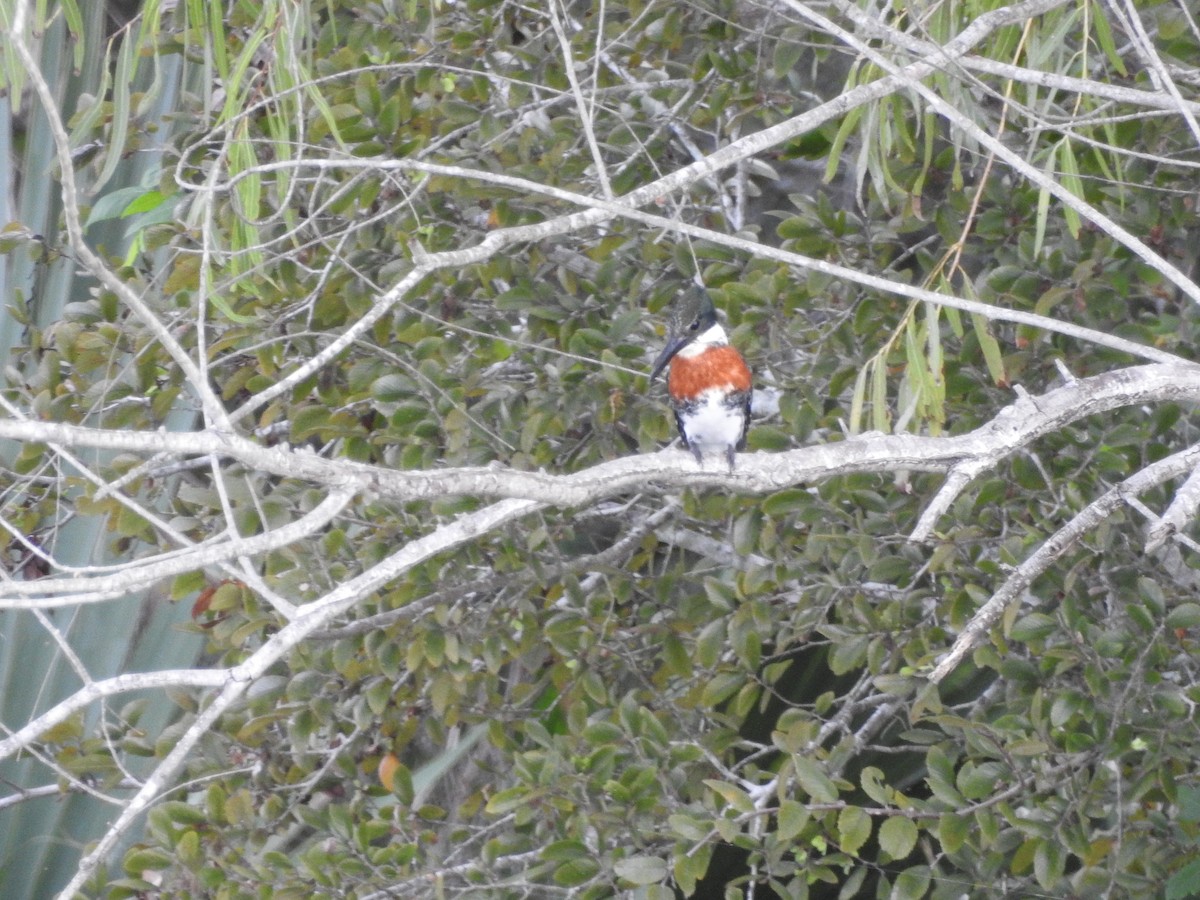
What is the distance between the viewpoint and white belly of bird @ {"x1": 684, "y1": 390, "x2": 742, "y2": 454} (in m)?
2.71

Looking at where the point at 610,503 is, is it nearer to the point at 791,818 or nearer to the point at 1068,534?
the point at 791,818

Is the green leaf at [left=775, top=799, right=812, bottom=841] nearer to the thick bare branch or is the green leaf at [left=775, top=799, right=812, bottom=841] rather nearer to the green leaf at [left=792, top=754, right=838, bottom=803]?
the green leaf at [left=792, top=754, right=838, bottom=803]

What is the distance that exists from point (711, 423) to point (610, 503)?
0.27 m

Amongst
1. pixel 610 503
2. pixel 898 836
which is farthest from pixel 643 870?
pixel 610 503

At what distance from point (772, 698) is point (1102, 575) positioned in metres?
0.66

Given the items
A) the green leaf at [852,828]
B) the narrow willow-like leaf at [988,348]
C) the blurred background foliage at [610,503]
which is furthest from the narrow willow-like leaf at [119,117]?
the green leaf at [852,828]

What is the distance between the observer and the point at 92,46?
9.01 feet

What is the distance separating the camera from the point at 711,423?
8.91ft

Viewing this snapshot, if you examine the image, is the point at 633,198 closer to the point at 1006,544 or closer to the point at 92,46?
the point at 1006,544

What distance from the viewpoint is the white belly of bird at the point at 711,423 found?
271 centimetres

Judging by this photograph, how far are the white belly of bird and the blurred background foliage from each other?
0.53 ft

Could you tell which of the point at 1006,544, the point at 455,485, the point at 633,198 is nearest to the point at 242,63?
the point at 633,198

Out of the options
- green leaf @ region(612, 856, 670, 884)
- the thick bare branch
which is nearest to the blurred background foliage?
green leaf @ region(612, 856, 670, 884)

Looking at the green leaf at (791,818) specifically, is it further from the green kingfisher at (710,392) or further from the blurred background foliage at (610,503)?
the green kingfisher at (710,392)
